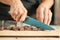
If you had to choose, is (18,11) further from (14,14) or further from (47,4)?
(47,4)

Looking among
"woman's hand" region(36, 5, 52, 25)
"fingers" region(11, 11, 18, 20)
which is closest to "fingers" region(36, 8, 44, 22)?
"woman's hand" region(36, 5, 52, 25)

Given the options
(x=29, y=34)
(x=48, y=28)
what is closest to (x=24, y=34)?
(x=29, y=34)

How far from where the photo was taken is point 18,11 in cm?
77

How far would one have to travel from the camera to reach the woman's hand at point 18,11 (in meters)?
0.77

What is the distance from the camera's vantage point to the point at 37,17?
77cm

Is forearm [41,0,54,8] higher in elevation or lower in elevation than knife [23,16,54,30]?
higher

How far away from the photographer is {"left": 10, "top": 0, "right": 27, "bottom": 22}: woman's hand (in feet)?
2.51

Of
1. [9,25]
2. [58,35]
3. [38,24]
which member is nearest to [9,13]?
[9,25]

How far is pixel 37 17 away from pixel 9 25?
16cm

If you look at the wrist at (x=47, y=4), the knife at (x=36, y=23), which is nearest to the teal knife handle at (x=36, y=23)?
the knife at (x=36, y=23)

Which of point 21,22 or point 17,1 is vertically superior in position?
point 17,1

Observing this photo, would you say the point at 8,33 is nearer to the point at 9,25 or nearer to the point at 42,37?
the point at 9,25

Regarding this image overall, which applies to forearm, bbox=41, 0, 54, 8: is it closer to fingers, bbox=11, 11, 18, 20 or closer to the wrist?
the wrist

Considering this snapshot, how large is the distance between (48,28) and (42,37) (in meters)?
0.06
